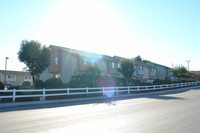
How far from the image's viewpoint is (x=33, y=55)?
22984 millimetres

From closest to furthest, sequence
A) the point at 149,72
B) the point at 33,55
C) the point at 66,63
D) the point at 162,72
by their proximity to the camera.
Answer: the point at 33,55 → the point at 66,63 → the point at 149,72 → the point at 162,72

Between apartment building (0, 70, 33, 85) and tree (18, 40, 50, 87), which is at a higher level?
tree (18, 40, 50, 87)

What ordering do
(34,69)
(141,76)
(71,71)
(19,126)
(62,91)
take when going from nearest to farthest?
(19,126) → (62,91) → (34,69) → (71,71) → (141,76)

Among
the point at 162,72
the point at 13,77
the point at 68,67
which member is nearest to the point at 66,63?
the point at 68,67

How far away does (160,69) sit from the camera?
5766 centimetres

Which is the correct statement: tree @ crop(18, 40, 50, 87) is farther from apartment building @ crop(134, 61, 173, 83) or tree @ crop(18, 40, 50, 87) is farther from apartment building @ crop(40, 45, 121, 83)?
apartment building @ crop(134, 61, 173, 83)

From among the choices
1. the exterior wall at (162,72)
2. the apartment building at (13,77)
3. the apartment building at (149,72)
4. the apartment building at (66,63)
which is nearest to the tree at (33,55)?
the apartment building at (66,63)

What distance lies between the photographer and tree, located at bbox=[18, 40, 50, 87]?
75.1 ft

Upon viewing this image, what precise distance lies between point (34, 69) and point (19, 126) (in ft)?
61.1

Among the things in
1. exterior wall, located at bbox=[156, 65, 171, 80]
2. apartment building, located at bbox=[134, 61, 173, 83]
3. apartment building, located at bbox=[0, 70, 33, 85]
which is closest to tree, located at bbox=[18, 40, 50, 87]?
apartment building, located at bbox=[134, 61, 173, 83]

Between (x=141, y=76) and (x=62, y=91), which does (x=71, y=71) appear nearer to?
(x=62, y=91)

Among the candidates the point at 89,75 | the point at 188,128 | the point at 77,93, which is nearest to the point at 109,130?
the point at 188,128

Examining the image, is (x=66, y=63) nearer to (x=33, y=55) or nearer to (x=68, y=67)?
(x=68, y=67)

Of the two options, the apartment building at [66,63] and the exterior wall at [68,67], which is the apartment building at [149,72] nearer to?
the apartment building at [66,63]
